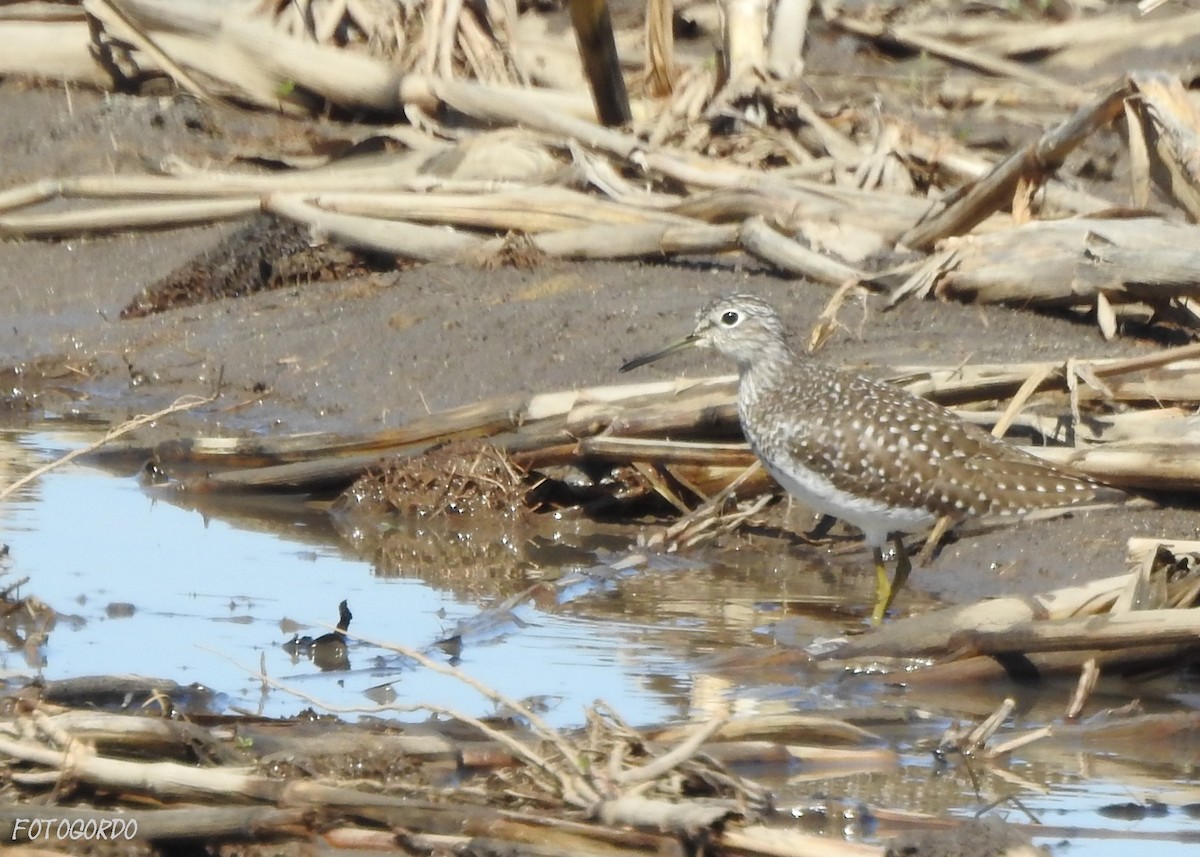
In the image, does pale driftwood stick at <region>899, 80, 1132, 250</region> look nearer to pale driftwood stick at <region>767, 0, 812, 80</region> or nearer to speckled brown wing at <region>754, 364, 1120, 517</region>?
speckled brown wing at <region>754, 364, 1120, 517</region>

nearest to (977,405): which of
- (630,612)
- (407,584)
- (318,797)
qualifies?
(630,612)

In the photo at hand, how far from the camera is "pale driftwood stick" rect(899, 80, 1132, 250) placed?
8.27m

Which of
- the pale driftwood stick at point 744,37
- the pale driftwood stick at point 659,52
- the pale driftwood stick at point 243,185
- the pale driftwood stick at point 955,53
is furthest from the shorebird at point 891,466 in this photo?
the pale driftwood stick at point 955,53

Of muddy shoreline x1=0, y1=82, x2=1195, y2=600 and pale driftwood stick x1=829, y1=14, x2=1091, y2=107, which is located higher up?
pale driftwood stick x1=829, y1=14, x2=1091, y2=107

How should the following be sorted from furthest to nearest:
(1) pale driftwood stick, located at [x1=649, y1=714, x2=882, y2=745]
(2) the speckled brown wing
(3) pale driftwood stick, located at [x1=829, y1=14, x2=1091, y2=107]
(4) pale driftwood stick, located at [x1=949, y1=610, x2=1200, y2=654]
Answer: (3) pale driftwood stick, located at [x1=829, y1=14, x2=1091, y2=107]
(2) the speckled brown wing
(4) pale driftwood stick, located at [x1=949, y1=610, x2=1200, y2=654]
(1) pale driftwood stick, located at [x1=649, y1=714, x2=882, y2=745]

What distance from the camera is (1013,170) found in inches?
336

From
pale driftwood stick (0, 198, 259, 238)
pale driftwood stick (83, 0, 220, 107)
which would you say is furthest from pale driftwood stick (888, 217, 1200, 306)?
pale driftwood stick (83, 0, 220, 107)

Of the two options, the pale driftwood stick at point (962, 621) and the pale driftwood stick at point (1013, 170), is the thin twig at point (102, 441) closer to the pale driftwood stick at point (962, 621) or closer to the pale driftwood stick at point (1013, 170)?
the pale driftwood stick at point (962, 621)

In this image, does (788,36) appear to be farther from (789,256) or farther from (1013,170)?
(1013,170)

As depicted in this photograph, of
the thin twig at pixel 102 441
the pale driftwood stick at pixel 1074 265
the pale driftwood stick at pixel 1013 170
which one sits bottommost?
the thin twig at pixel 102 441

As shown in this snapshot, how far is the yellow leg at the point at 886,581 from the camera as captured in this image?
6566 millimetres

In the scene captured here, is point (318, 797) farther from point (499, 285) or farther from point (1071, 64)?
point (1071, 64)

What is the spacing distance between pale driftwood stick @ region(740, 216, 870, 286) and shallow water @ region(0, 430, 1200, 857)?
197cm

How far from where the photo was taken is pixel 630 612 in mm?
6602
